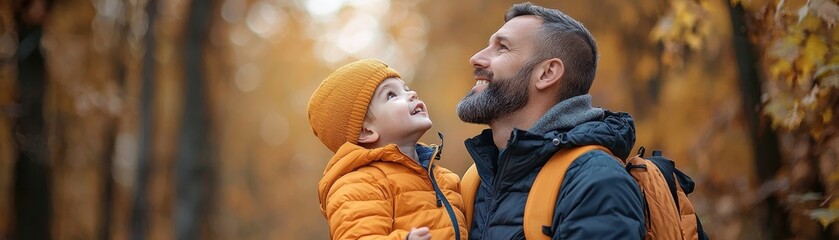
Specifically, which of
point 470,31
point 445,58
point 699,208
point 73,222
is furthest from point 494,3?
point 73,222

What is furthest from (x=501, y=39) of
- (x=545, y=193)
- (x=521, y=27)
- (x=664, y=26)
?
(x=664, y=26)

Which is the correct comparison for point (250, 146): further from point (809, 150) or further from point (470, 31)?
point (809, 150)

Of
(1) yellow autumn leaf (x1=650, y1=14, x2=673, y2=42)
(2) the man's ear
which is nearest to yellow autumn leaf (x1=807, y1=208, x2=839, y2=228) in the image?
(2) the man's ear

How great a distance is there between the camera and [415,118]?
4.12m

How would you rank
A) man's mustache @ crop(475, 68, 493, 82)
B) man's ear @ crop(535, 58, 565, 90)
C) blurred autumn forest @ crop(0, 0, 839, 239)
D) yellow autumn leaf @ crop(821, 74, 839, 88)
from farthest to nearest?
blurred autumn forest @ crop(0, 0, 839, 239) → yellow autumn leaf @ crop(821, 74, 839, 88) → man's mustache @ crop(475, 68, 493, 82) → man's ear @ crop(535, 58, 565, 90)

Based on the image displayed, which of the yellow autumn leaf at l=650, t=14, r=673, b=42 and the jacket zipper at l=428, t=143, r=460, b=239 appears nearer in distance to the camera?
the jacket zipper at l=428, t=143, r=460, b=239

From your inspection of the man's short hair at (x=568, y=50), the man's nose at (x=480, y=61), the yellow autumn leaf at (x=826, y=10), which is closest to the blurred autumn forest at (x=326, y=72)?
the yellow autumn leaf at (x=826, y=10)

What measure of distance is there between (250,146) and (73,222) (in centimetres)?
1094

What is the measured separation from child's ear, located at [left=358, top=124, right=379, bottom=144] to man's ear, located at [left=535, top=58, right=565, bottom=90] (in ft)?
2.35

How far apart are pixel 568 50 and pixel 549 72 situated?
0.38ft

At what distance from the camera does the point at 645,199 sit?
11.1ft

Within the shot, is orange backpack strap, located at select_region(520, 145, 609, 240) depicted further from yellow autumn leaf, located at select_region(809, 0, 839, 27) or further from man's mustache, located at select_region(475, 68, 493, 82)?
yellow autumn leaf, located at select_region(809, 0, 839, 27)

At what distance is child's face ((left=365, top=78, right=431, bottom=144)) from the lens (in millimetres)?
4113

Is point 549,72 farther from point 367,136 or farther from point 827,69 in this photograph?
point 827,69
